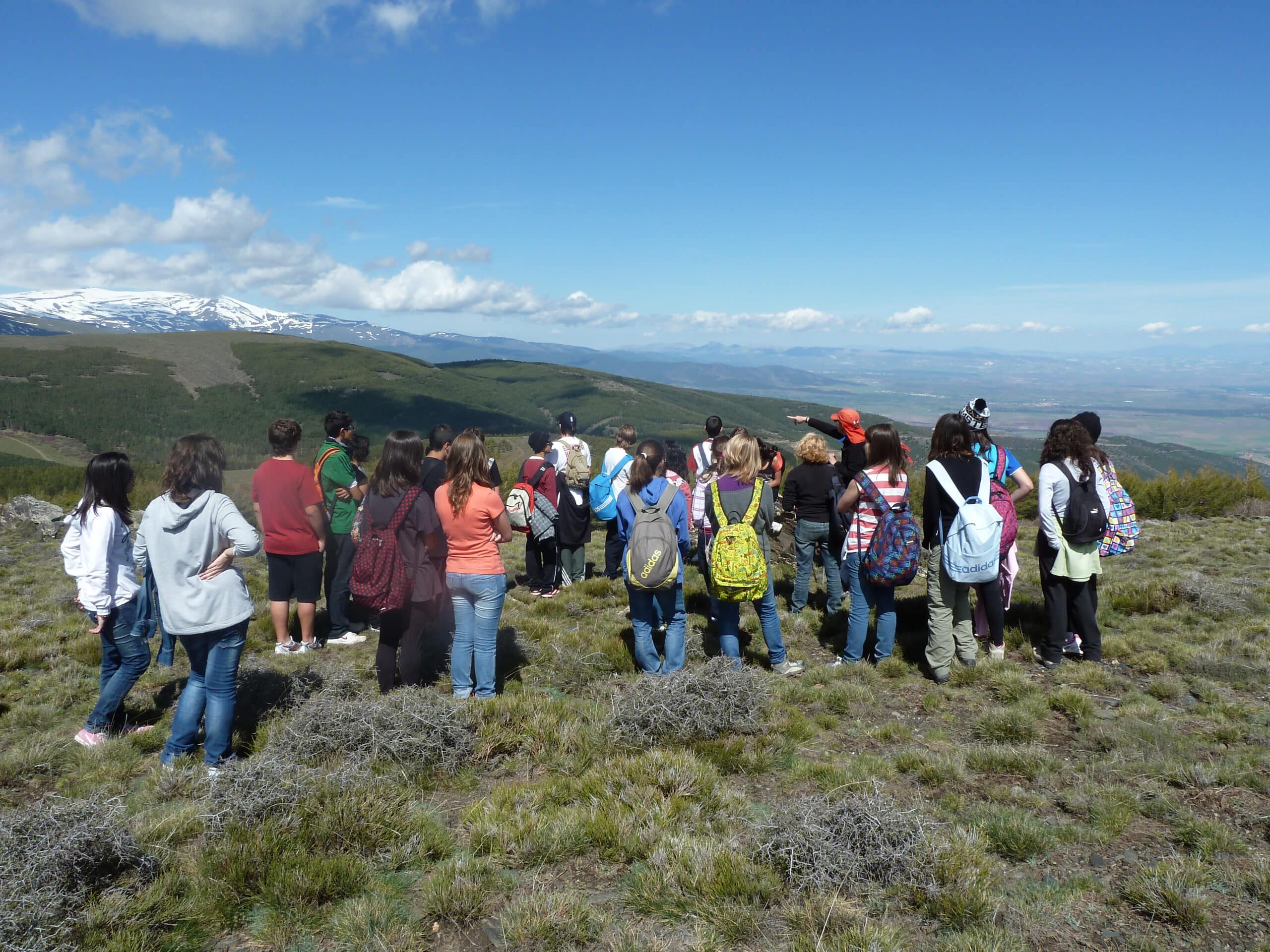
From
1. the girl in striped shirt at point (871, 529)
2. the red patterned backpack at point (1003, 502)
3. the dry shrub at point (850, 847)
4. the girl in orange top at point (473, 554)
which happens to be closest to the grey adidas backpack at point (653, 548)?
the girl in orange top at point (473, 554)

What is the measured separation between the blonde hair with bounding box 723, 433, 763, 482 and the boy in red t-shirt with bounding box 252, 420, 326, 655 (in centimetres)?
416

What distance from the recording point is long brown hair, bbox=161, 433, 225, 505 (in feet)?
14.6

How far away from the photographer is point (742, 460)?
5.96 meters

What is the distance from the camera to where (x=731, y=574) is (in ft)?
19.3

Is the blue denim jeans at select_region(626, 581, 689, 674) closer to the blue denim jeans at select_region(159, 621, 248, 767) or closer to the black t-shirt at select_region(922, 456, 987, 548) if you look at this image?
the black t-shirt at select_region(922, 456, 987, 548)

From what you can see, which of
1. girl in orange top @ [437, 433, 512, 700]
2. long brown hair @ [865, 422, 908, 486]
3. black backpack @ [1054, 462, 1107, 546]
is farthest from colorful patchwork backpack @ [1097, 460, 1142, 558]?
Result: girl in orange top @ [437, 433, 512, 700]

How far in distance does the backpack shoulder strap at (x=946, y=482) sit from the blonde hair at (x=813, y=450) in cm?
165

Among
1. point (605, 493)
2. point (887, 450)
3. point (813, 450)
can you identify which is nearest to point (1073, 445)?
point (887, 450)

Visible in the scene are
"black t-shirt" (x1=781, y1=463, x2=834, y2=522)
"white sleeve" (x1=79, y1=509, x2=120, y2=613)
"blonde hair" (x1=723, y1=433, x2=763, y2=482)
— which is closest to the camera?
"white sleeve" (x1=79, y1=509, x2=120, y2=613)

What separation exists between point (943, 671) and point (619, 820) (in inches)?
150

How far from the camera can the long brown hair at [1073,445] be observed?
6.16m

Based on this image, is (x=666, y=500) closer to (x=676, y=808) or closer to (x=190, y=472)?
(x=676, y=808)

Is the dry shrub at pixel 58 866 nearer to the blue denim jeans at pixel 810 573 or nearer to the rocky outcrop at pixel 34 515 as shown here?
the blue denim jeans at pixel 810 573

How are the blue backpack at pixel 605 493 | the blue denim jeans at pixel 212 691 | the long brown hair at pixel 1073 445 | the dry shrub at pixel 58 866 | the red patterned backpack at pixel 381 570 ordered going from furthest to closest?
the blue backpack at pixel 605 493
the long brown hair at pixel 1073 445
the red patterned backpack at pixel 381 570
the blue denim jeans at pixel 212 691
the dry shrub at pixel 58 866
